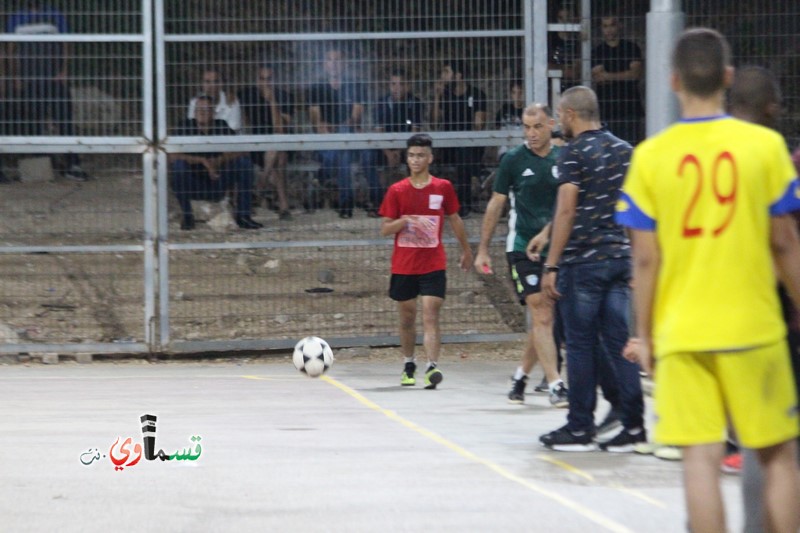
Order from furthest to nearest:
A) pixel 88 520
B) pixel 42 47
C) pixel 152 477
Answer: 1. pixel 42 47
2. pixel 152 477
3. pixel 88 520

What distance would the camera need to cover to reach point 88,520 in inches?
249

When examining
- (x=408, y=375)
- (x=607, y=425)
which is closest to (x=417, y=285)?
(x=408, y=375)

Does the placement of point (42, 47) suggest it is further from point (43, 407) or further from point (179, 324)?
point (43, 407)

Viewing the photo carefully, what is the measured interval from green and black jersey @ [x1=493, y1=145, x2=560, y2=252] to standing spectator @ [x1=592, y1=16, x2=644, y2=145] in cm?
256

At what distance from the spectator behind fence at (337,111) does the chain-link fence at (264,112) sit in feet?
0.05

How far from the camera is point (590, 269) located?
26.8 ft

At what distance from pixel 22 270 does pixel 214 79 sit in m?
2.67

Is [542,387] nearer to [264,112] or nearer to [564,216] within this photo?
[564,216]

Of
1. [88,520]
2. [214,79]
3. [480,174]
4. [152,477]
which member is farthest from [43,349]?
[88,520]

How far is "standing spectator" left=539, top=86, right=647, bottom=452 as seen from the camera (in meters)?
8.16

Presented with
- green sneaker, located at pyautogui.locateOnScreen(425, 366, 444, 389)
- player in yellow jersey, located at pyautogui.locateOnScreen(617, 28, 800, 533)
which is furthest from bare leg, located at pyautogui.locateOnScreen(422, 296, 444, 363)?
player in yellow jersey, located at pyautogui.locateOnScreen(617, 28, 800, 533)

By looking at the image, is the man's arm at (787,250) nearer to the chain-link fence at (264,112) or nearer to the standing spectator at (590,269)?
the standing spectator at (590,269)

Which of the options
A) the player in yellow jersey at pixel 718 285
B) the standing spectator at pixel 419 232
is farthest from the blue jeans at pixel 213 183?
the player in yellow jersey at pixel 718 285

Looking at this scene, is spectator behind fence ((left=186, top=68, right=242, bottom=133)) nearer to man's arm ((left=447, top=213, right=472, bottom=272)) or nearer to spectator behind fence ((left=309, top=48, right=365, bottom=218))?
spectator behind fence ((left=309, top=48, right=365, bottom=218))
